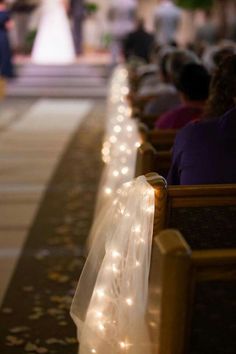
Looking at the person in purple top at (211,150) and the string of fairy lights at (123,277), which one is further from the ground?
the person in purple top at (211,150)

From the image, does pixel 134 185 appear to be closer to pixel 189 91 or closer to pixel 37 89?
pixel 189 91

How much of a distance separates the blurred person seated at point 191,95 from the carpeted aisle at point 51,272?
0.90 metres

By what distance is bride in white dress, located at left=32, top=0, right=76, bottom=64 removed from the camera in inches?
582

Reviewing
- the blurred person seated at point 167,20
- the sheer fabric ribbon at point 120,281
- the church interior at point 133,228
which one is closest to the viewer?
the church interior at point 133,228

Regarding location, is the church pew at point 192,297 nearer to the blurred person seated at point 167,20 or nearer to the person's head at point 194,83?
the person's head at point 194,83

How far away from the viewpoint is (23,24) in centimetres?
1742

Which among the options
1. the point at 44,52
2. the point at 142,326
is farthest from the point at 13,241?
the point at 44,52

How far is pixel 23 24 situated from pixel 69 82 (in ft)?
17.4

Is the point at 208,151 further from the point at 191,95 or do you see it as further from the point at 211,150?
the point at 191,95

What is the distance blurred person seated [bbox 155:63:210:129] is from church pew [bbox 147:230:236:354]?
2118mm

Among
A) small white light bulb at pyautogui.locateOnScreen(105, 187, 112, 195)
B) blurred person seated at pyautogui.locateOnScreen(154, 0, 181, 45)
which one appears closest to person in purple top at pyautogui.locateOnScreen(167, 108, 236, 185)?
small white light bulb at pyautogui.locateOnScreen(105, 187, 112, 195)

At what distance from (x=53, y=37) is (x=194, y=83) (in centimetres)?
1186

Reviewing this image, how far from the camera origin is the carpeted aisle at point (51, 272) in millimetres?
2661

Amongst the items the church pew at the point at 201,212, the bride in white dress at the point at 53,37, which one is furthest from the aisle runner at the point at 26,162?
the bride in white dress at the point at 53,37
